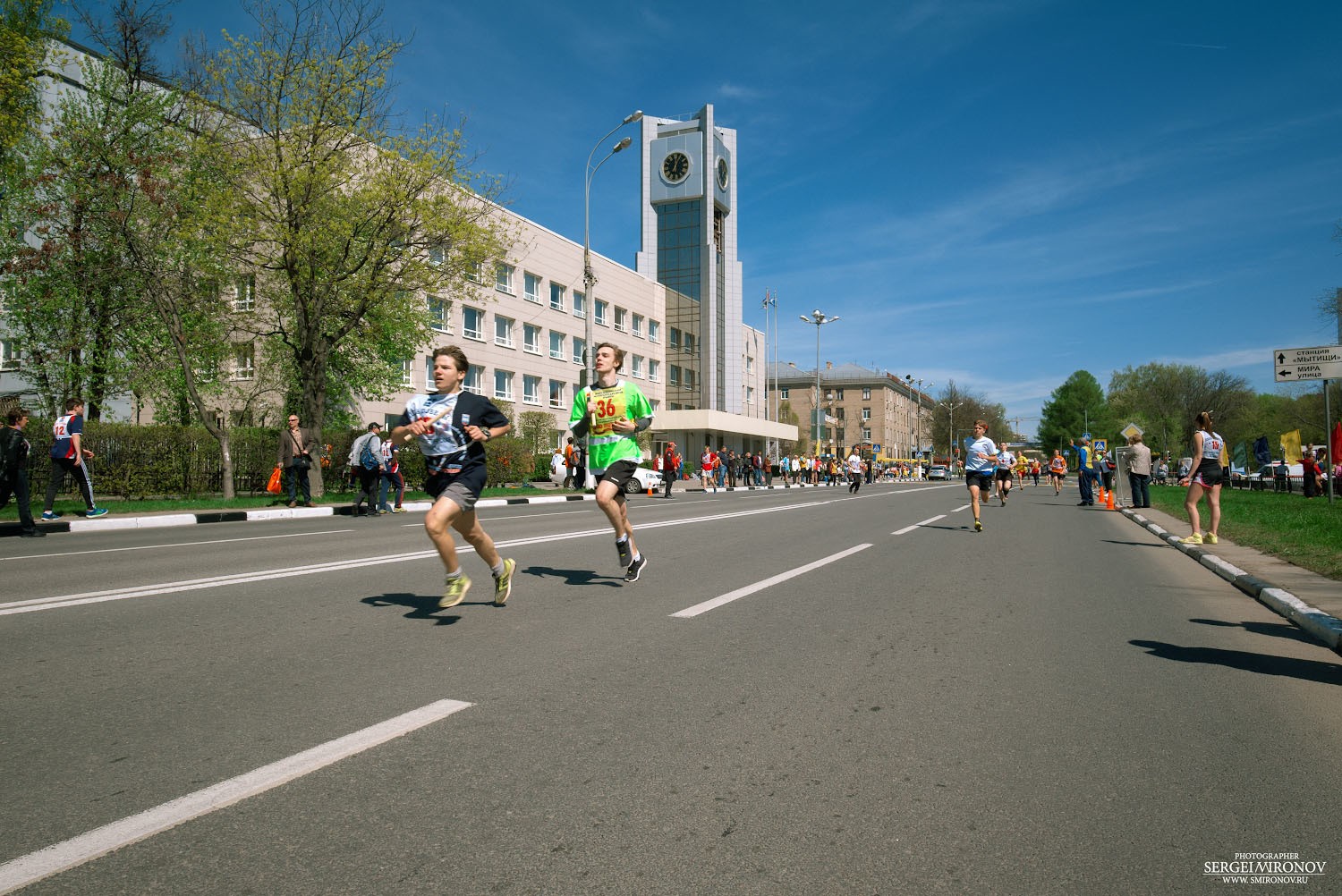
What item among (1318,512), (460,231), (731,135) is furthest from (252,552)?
(731,135)

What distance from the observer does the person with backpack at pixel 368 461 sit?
1702 cm

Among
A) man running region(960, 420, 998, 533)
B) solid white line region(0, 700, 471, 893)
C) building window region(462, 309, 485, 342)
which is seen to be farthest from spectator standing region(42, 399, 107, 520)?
building window region(462, 309, 485, 342)

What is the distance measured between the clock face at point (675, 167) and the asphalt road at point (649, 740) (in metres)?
65.1

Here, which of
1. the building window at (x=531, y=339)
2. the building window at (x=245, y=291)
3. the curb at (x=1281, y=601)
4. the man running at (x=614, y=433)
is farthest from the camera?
the building window at (x=531, y=339)

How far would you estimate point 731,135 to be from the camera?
71.1 metres

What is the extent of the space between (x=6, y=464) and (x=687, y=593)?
1132cm

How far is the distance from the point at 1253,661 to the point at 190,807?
211 inches

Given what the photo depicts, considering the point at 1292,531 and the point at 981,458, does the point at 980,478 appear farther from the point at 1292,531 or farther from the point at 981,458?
the point at 1292,531

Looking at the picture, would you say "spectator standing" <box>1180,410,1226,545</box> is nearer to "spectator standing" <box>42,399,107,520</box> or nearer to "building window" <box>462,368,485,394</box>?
"spectator standing" <box>42,399,107,520</box>

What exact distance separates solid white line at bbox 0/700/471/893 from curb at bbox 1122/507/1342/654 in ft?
17.9

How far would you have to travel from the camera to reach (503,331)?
155 ft

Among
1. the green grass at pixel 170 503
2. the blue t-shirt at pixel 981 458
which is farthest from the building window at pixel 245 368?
the blue t-shirt at pixel 981 458

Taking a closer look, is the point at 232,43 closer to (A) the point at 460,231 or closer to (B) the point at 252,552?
(A) the point at 460,231

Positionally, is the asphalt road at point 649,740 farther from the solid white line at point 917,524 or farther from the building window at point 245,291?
the building window at point 245,291
